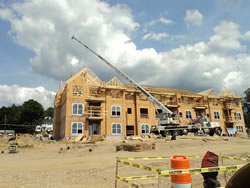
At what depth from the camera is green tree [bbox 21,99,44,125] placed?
65562 mm

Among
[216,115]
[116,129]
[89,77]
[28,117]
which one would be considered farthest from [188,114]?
[28,117]

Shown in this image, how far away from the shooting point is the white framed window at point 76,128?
92.5 feet

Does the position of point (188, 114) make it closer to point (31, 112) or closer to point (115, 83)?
point (115, 83)

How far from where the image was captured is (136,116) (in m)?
33.8

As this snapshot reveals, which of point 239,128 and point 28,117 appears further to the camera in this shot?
point 28,117

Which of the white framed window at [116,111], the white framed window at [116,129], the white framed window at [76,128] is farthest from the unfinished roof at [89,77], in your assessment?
the white framed window at [116,129]

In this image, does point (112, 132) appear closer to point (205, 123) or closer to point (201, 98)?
point (205, 123)

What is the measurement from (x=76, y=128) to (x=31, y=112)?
149 ft

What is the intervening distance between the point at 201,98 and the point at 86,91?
25940mm

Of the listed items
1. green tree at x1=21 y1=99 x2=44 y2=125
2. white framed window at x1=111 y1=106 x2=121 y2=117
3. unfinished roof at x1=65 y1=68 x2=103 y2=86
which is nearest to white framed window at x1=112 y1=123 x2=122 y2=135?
white framed window at x1=111 y1=106 x2=121 y2=117

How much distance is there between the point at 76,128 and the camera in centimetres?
2848

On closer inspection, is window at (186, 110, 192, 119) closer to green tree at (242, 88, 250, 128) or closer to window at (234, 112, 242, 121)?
window at (234, 112, 242, 121)

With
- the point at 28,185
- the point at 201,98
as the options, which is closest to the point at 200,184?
the point at 28,185

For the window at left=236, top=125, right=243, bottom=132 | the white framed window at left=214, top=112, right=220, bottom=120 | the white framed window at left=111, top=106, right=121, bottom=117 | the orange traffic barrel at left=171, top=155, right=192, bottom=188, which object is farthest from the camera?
the window at left=236, top=125, right=243, bottom=132
